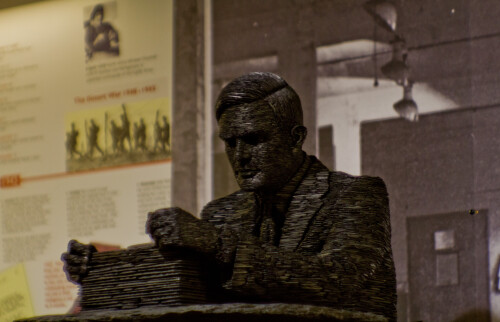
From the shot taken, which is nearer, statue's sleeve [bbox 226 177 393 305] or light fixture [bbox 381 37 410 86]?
statue's sleeve [bbox 226 177 393 305]

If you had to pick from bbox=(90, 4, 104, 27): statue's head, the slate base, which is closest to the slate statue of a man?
the slate base

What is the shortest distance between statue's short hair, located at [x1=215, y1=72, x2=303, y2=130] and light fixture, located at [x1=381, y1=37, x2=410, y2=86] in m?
1.33

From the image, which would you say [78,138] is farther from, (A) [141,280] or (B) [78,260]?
(A) [141,280]

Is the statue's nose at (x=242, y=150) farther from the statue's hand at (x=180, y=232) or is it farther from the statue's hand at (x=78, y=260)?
the statue's hand at (x=78, y=260)

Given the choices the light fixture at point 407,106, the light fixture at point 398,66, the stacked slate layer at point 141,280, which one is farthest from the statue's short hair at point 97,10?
the stacked slate layer at point 141,280

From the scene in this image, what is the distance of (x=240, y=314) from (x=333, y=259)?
1.29ft

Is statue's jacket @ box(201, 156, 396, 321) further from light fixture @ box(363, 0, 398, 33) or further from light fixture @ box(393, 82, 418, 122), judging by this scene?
light fixture @ box(363, 0, 398, 33)

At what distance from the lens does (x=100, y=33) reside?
4867 mm

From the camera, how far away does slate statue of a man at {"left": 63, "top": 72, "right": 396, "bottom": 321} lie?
8.14 feet

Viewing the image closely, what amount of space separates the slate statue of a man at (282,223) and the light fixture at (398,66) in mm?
1261

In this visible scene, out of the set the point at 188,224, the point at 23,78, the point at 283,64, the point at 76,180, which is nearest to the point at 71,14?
the point at 23,78

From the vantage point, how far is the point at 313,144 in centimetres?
422

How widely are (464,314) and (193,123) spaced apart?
A: 150 cm

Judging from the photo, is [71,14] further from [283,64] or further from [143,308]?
[143,308]
